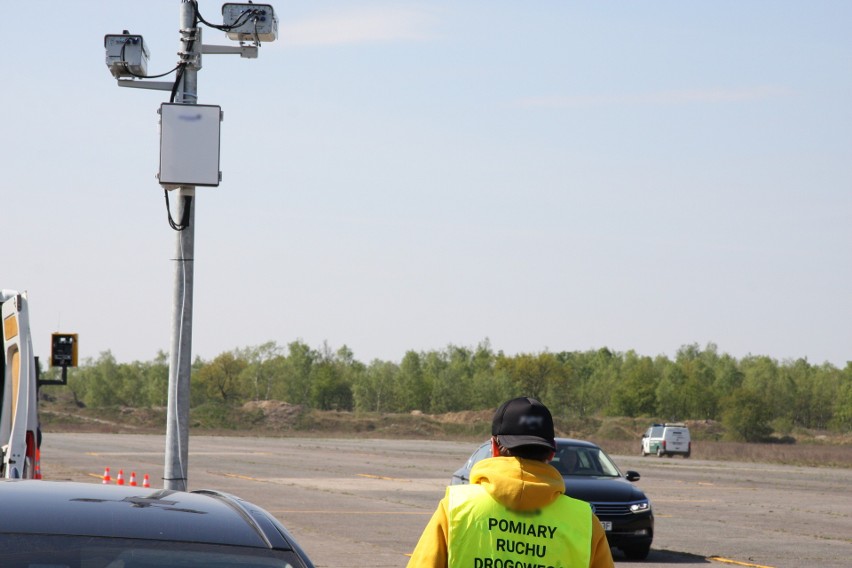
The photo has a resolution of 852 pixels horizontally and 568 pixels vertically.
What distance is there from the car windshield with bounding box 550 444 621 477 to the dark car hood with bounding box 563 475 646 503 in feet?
1.55

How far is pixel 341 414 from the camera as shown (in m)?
128

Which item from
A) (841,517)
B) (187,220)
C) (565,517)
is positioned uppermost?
(187,220)

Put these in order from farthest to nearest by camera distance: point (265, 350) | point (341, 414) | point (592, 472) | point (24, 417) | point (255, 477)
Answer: point (265, 350)
point (341, 414)
point (255, 477)
point (592, 472)
point (24, 417)

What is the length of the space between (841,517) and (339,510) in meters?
10.00

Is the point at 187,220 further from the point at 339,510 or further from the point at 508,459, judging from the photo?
the point at 339,510

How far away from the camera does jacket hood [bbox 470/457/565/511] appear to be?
4.14 metres

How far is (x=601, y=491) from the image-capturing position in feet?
55.4

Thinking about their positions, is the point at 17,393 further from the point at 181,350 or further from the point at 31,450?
the point at 181,350

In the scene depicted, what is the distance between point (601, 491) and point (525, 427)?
1306 cm

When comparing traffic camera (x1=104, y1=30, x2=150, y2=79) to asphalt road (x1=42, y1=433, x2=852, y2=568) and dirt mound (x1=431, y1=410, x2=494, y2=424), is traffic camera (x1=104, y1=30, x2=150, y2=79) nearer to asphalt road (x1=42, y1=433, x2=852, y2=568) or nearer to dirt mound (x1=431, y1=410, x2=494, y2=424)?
asphalt road (x1=42, y1=433, x2=852, y2=568)

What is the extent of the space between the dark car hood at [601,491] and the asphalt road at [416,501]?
810 mm

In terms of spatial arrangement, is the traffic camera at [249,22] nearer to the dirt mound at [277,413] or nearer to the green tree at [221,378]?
the dirt mound at [277,413]

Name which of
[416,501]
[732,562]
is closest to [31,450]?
[732,562]

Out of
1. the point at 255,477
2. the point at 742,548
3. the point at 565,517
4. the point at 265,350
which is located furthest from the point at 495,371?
the point at 565,517
